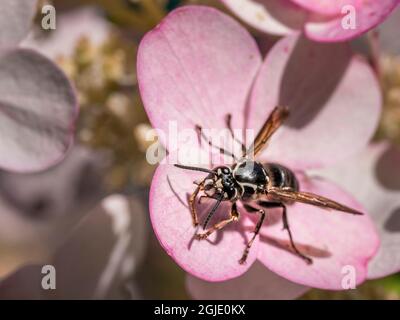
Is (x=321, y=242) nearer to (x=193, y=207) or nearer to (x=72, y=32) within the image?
(x=193, y=207)

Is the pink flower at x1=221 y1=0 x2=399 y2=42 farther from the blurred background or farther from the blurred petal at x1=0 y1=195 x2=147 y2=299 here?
the blurred petal at x1=0 y1=195 x2=147 y2=299

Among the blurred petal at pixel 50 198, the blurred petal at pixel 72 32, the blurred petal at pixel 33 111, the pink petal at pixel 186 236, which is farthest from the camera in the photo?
the blurred petal at pixel 50 198

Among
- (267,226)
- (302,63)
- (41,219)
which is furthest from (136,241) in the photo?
(41,219)

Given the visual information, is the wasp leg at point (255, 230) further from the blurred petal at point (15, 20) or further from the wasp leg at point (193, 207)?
the blurred petal at point (15, 20)

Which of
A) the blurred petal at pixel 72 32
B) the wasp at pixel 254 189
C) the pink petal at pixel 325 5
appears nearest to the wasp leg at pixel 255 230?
the wasp at pixel 254 189

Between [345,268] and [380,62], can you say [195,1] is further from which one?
[345,268]

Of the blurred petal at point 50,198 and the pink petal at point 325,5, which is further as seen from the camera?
the blurred petal at point 50,198

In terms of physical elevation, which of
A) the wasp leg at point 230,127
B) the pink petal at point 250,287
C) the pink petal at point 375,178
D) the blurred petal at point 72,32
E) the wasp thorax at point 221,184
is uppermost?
the blurred petal at point 72,32

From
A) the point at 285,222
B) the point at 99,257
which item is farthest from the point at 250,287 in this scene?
the point at 99,257
